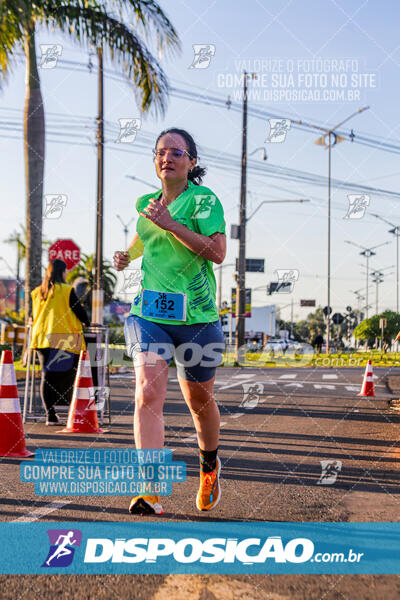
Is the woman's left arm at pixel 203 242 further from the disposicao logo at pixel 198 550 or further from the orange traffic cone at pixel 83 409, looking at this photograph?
the orange traffic cone at pixel 83 409

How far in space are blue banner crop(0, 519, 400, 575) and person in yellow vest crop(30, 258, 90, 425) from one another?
4.51 meters

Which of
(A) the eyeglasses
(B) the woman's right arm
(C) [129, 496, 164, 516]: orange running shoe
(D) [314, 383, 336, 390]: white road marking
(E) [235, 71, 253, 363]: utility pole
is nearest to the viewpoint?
(C) [129, 496, 164, 516]: orange running shoe

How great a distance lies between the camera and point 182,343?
12.0 ft

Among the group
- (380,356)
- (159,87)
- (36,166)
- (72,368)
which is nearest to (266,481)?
(72,368)

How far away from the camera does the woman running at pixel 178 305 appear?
3.52 meters

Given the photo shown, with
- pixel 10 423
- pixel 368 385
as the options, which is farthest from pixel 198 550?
pixel 368 385

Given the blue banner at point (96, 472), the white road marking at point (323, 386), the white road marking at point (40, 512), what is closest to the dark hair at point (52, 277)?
the blue banner at point (96, 472)

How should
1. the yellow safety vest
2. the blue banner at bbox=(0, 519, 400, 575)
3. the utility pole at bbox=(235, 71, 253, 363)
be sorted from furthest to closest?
the utility pole at bbox=(235, 71, 253, 363) → the yellow safety vest → the blue banner at bbox=(0, 519, 400, 575)

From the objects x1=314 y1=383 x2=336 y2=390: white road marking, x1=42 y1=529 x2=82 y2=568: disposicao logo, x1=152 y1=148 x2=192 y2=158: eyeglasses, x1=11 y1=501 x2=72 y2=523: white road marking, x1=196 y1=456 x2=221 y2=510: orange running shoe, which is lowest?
Result: x1=314 y1=383 x2=336 y2=390: white road marking

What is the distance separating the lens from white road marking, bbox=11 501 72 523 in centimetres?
371

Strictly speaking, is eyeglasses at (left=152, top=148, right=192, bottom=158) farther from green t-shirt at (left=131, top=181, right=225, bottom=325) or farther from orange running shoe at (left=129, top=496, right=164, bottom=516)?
orange running shoe at (left=129, top=496, right=164, bottom=516)

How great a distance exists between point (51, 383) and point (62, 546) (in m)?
4.93

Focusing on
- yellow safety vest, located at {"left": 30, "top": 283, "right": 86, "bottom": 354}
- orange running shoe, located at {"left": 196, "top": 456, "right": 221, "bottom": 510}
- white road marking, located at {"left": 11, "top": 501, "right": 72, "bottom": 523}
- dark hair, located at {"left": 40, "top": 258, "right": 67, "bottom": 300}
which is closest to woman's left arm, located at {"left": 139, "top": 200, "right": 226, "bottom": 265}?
orange running shoe, located at {"left": 196, "top": 456, "right": 221, "bottom": 510}

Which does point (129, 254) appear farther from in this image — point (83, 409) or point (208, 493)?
point (83, 409)
